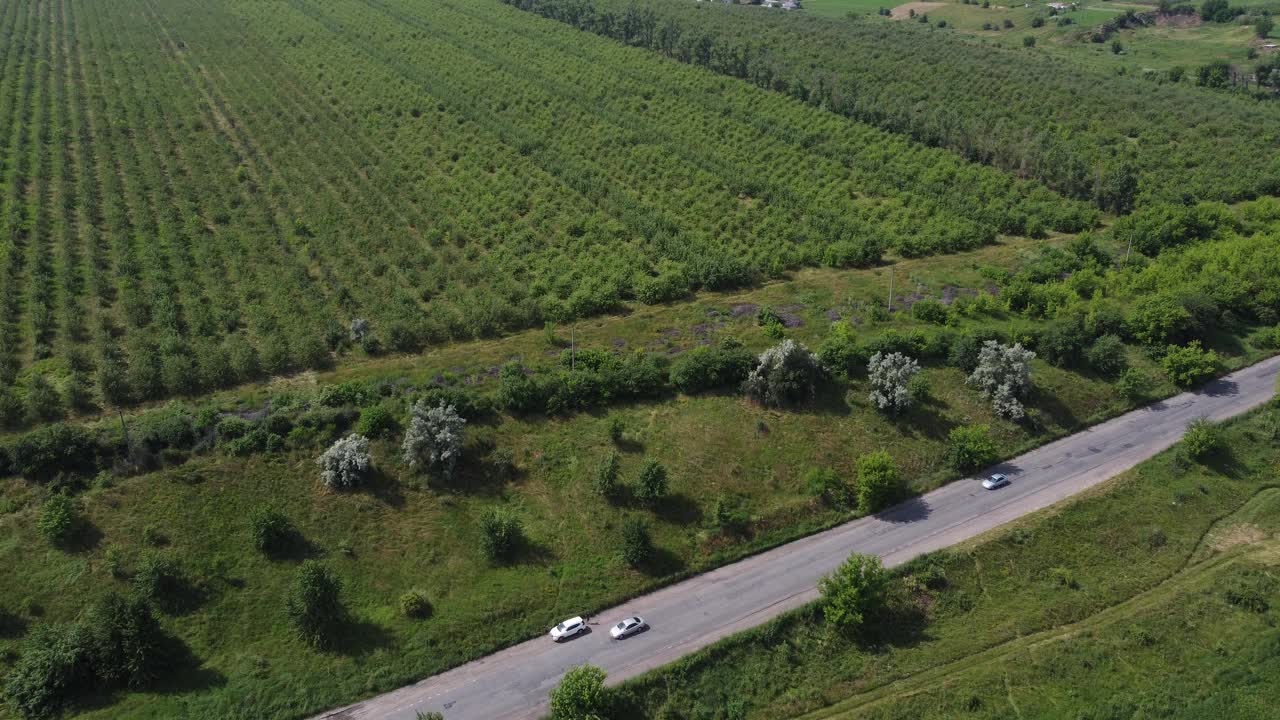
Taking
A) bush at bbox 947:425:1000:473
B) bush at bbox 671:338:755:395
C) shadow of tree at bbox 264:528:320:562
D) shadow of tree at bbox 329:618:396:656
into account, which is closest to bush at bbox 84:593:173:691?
shadow of tree at bbox 264:528:320:562

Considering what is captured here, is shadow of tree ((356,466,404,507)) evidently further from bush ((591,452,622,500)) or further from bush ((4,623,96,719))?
bush ((4,623,96,719))

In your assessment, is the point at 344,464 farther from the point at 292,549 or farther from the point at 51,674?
the point at 51,674

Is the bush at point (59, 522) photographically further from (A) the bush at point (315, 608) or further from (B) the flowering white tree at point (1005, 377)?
(B) the flowering white tree at point (1005, 377)

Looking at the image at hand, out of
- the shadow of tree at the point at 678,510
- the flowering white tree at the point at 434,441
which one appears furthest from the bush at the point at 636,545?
the flowering white tree at the point at 434,441

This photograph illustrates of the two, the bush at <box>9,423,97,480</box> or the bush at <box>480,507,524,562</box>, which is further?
the bush at <box>9,423,97,480</box>

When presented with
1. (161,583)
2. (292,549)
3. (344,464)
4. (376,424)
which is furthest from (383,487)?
(161,583)

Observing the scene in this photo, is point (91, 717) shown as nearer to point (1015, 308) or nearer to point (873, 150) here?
point (1015, 308)
